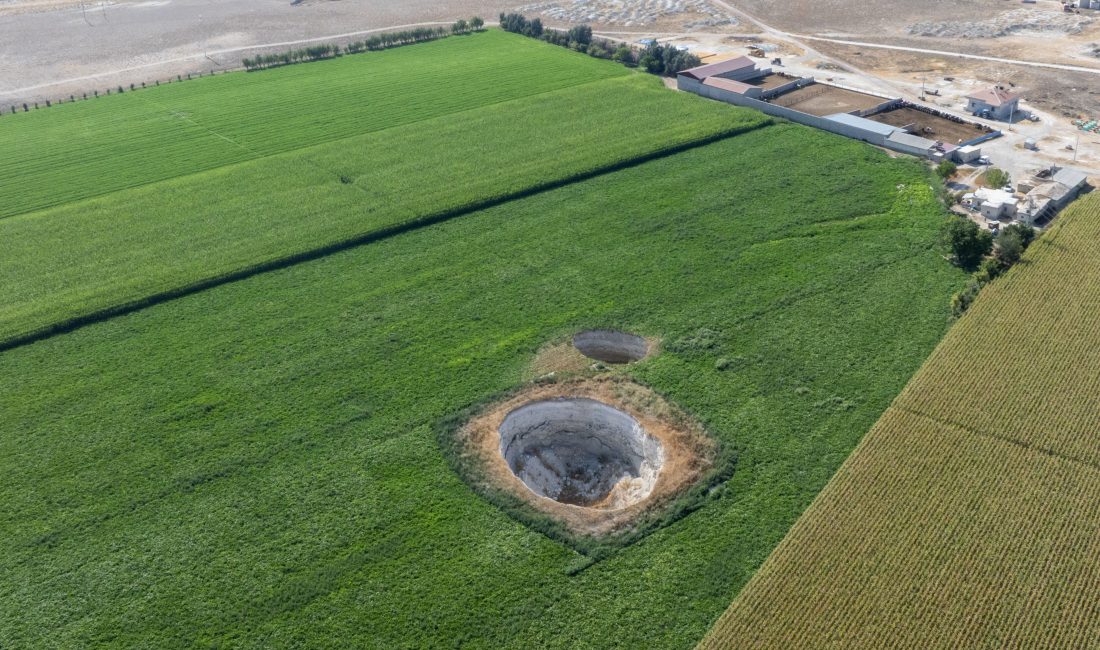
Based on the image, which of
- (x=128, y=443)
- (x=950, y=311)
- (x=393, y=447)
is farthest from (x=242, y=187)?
(x=950, y=311)

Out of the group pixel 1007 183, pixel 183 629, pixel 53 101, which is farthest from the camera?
pixel 53 101

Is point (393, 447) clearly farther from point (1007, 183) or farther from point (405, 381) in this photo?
point (1007, 183)

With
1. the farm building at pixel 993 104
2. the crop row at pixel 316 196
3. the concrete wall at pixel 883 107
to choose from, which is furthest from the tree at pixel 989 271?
the farm building at pixel 993 104

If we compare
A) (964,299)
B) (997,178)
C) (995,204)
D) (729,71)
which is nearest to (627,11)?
(729,71)

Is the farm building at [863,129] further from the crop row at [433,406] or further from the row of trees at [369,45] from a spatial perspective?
the row of trees at [369,45]

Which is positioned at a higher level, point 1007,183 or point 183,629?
point 1007,183

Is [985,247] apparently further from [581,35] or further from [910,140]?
[581,35]

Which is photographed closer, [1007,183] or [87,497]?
[87,497]
